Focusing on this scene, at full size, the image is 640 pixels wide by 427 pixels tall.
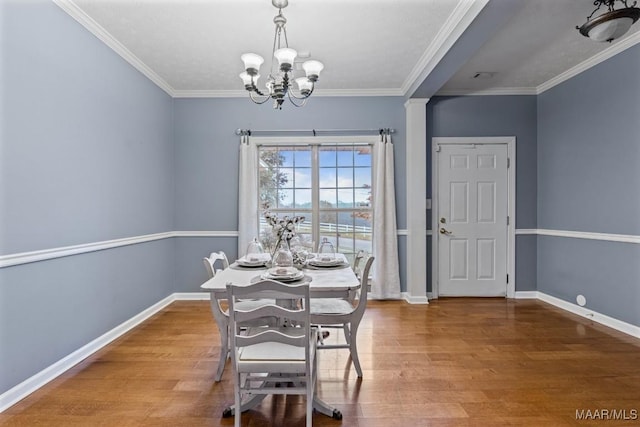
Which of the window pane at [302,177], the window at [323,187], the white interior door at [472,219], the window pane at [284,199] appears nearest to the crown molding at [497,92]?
the white interior door at [472,219]

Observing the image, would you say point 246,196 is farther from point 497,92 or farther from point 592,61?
point 592,61

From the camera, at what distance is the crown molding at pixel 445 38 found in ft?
7.93

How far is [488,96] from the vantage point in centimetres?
Answer: 446

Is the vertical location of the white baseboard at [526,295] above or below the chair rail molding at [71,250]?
below

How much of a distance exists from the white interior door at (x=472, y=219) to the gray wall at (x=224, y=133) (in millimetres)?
579

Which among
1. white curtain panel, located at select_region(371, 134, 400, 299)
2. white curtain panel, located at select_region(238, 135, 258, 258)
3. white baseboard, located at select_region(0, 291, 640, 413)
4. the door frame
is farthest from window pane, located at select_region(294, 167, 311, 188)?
white baseboard, located at select_region(0, 291, 640, 413)

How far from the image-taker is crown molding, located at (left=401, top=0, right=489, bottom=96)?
242 cm

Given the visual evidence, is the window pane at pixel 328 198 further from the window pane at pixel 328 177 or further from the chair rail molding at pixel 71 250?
the chair rail molding at pixel 71 250

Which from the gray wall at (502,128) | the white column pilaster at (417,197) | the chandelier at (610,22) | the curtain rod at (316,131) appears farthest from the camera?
the gray wall at (502,128)

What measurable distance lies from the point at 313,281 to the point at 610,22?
2.75 meters

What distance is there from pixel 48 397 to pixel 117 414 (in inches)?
22.4

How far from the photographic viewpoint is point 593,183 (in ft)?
11.9

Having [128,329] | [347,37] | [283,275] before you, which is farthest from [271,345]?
[347,37]

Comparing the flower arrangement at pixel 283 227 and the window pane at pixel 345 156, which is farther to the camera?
the window pane at pixel 345 156
